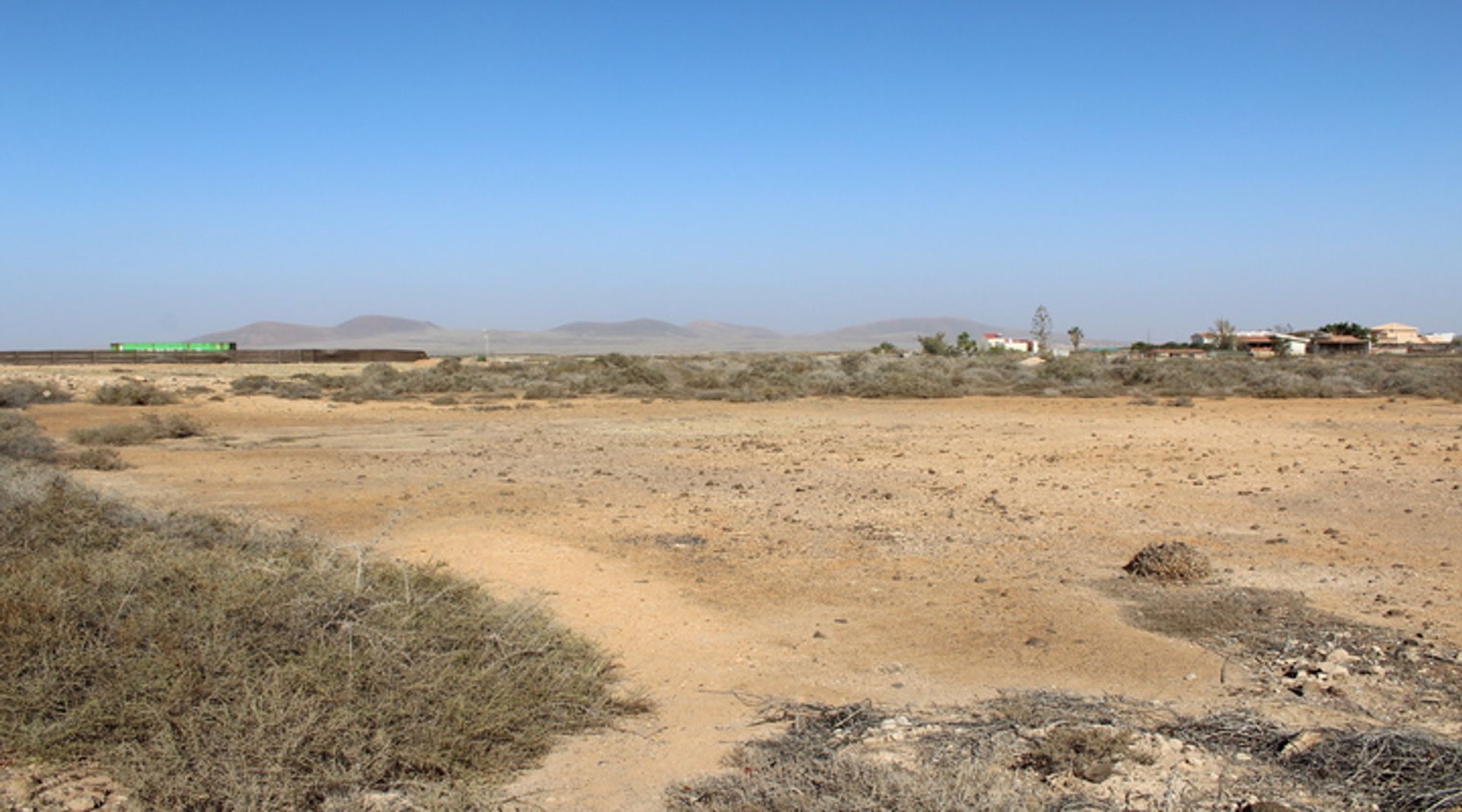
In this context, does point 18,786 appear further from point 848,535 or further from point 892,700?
point 848,535

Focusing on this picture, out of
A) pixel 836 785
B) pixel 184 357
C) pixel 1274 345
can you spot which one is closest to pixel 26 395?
pixel 836 785

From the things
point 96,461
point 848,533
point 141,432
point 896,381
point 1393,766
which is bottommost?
point 848,533

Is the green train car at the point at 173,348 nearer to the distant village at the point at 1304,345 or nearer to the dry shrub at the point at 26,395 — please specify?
the dry shrub at the point at 26,395

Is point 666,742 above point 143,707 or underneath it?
underneath

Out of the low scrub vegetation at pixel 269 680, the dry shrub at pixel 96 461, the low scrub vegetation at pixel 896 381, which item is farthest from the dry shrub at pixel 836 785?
the low scrub vegetation at pixel 896 381

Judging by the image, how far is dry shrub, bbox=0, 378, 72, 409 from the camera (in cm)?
2773

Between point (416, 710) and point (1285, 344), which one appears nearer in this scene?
point (416, 710)

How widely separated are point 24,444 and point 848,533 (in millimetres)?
12274

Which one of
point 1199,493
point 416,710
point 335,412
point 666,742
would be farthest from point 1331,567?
point 335,412

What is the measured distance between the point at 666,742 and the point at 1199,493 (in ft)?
31.6

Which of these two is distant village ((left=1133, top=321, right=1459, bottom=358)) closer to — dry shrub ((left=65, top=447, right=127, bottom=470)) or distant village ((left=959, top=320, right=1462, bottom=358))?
distant village ((left=959, top=320, right=1462, bottom=358))

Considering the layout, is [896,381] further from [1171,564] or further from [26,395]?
[1171,564]

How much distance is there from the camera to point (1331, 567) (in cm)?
888

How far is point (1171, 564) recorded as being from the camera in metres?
8.48
